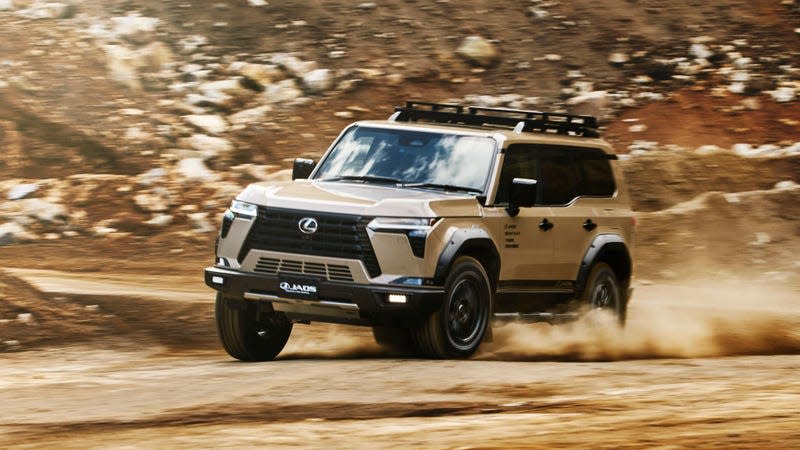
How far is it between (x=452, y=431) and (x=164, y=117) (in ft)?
58.8

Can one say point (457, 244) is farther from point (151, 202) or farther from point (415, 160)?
point (151, 202)

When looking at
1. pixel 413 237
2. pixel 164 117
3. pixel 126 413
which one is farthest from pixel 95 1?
pixel 126 413

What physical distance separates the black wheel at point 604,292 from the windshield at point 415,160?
1.86m

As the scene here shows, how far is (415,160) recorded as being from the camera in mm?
11594

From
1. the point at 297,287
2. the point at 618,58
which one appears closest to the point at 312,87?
the point at 618,58

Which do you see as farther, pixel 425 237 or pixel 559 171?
pixel 559 171

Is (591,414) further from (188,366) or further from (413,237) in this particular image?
(188,366)

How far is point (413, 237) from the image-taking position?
1052 centimetres

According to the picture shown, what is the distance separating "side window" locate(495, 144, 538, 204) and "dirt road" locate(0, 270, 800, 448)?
1.32 m

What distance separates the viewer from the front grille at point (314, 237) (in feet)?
34.6

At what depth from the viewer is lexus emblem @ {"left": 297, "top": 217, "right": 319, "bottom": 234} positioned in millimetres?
10625

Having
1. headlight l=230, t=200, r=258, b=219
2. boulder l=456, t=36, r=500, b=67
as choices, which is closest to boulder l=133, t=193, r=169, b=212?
boulder l=456, t=36, r=500, b=67

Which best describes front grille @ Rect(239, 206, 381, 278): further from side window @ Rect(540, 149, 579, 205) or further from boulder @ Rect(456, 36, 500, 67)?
boulder @ Rect(456, 36, 500, 67)

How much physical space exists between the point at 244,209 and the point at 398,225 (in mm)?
1287
